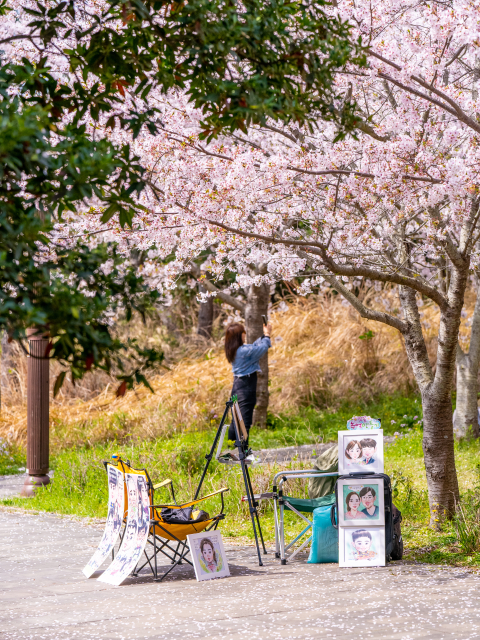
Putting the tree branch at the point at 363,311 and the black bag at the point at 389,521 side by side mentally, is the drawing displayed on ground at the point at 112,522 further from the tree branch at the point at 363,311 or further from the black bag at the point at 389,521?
the tree branch at the point at 363,311

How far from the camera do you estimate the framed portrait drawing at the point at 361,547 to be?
6254 mm

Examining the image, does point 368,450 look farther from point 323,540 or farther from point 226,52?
point 226,52

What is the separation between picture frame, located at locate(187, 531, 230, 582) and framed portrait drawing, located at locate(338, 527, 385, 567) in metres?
0.90

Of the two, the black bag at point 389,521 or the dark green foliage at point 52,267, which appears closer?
the dark green foliage at point 52,267

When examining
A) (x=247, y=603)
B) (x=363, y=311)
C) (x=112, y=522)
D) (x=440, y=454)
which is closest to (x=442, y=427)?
(x=440, y=454)

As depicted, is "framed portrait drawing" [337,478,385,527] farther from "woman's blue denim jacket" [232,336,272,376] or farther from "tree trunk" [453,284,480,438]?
"tree trunk" [453,284,480,438]

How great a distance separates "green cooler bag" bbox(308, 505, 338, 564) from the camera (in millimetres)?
6512

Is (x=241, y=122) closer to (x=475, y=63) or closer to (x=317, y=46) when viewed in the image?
(x=317, y=46)

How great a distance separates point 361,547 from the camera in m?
6.31

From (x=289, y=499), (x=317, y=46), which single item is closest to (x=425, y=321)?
(x=289, y=499)

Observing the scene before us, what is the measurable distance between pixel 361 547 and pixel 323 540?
13.1 inches

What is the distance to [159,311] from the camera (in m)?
19.4

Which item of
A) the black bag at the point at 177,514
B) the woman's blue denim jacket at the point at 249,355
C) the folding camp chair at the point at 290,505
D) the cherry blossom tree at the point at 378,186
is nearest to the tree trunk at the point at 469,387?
the woman's blue denim jacket at the point at 249,355

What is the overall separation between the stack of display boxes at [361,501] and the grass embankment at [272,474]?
480 mm
